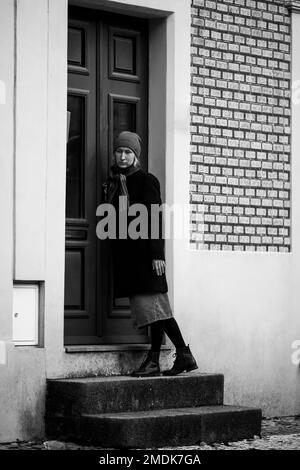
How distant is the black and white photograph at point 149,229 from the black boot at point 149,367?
33mm

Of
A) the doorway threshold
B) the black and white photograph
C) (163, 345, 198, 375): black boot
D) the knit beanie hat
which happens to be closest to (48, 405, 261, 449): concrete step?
the black and white photograph

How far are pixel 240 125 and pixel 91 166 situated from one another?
5.25 feet

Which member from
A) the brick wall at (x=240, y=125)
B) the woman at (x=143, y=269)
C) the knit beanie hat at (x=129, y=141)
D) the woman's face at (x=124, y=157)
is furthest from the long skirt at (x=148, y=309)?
the knit beanie hat at (x=129, y=141)

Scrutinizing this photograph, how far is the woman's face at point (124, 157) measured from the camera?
9805mm

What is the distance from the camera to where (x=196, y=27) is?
1055cm

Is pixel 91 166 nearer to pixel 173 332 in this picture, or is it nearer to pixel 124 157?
pixel 124 157

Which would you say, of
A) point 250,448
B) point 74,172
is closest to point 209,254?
point 74,172

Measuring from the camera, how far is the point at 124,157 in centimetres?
980

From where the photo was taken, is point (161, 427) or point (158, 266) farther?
point (158, 266)

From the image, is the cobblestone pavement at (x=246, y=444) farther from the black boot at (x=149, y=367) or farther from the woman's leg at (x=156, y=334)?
the woman's leg at (x=156, y=334)

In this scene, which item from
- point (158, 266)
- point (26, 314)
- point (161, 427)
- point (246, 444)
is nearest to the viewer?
point (161, 427)

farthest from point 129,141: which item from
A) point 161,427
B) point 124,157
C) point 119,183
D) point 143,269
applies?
point 161,427

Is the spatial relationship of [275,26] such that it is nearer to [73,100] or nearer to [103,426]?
[73,100]

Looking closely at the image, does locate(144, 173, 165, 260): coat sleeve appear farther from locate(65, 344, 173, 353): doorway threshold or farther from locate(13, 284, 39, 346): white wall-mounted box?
locate(13, 284, 39, 346): white wall-mounted box
